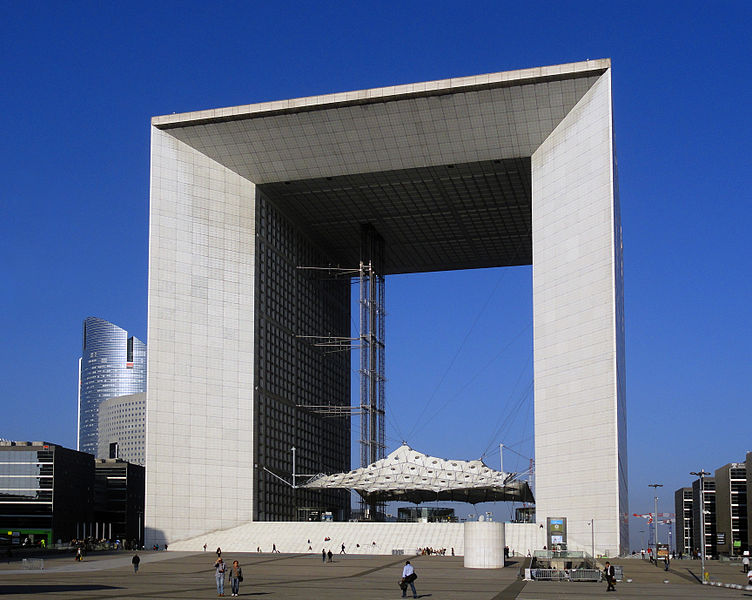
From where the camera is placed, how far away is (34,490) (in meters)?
102

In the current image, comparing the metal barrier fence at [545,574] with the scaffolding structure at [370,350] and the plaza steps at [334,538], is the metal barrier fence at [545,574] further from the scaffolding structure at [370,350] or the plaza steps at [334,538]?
the scaffolding structure at [370,350]

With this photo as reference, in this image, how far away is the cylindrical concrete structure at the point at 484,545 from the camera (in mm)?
43844

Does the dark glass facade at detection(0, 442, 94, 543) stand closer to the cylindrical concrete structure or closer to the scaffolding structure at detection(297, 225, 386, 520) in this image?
the scaffolding structure at detection(297, 225, 386, 520)

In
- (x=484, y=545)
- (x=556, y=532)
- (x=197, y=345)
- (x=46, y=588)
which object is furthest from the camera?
(x=197, y=345)

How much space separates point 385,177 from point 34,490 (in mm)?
58195

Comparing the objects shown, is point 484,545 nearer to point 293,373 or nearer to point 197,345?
point 197,345

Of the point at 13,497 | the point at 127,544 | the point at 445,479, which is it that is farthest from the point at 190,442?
the point at 13,497

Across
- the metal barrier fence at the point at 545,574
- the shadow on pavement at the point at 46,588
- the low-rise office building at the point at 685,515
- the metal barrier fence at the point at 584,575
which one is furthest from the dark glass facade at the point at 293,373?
the low-rise office building at the point at 685,515

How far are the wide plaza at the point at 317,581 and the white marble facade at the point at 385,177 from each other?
347 inches

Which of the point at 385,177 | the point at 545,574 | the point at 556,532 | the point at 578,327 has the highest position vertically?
the point at 385,177

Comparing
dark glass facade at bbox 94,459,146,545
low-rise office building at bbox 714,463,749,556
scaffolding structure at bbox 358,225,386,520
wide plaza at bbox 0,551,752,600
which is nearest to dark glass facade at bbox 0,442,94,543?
dark glass facade at bbox 94,459,146,545

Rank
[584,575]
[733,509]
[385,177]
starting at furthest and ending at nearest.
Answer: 1. [733,509]
2. [385,177]
3. [584,575]

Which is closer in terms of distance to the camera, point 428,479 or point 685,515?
point 428,479

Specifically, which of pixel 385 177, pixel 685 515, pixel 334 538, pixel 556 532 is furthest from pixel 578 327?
pixel 685 515
